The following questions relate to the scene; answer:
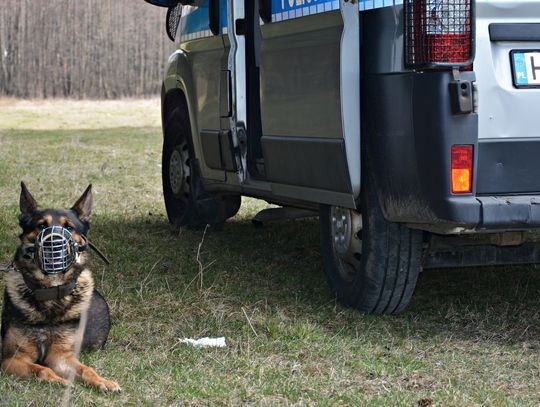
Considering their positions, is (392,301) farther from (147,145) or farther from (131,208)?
(147,145)

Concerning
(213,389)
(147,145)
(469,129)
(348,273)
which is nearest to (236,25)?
(348,273)

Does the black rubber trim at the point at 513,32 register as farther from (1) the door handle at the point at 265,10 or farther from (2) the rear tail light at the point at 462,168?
(1) the door handle at the point at 265,10

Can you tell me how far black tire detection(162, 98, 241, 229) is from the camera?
785 cm

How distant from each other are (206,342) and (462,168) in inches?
53.8

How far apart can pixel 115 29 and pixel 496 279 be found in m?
17.9

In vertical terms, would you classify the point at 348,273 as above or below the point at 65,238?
below

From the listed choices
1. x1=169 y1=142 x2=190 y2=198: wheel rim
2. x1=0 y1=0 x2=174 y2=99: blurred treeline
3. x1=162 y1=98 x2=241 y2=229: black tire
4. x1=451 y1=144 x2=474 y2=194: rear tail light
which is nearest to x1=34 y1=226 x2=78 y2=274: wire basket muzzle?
x1=451 y1=144 x2=474 y2=194: rear tail light

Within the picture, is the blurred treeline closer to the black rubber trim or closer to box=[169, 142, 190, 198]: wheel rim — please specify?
box=[169, 142, 190, 198]: wheel rim

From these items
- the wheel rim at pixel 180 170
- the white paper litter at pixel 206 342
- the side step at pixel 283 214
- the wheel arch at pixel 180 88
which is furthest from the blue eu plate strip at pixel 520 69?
the wheel rim at pixel 180 170

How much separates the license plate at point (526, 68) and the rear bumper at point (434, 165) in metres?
0.24

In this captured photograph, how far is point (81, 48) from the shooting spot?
22875mm

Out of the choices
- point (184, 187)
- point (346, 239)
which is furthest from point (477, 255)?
point (184, 187)

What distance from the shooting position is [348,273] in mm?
5668

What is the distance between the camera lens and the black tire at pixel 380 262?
5.21 m
